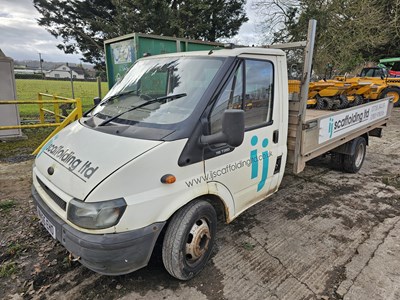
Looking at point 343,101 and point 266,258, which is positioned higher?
point 343,101

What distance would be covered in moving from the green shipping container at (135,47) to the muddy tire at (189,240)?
3.96 metres

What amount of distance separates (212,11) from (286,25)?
5.66 metres

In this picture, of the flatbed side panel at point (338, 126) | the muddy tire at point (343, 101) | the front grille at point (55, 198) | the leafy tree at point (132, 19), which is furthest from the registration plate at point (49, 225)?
the leafy tree at point (132, 19)

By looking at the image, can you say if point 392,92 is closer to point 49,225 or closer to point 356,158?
point 356,158

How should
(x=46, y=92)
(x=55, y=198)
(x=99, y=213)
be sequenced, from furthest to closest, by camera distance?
(x=46, y=92) < (x=55, y=198) < (x=99, y=213)

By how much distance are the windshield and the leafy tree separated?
9190 millimetres

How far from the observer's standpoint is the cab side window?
2525 millimetres

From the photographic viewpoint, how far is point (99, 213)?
193 cm

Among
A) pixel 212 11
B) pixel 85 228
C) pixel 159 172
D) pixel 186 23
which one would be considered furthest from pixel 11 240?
pixel 212 11

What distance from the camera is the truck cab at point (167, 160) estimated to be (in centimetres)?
199

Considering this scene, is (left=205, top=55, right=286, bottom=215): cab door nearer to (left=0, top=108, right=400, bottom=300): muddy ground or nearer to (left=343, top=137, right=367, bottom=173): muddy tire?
(left=0, top=108, right=400, bottom=300): muddy ground

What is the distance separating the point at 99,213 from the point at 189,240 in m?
0.86

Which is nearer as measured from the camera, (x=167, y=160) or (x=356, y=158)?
(x=167, y=160)

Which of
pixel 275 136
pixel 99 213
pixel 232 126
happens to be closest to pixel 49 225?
pixel 99 213
